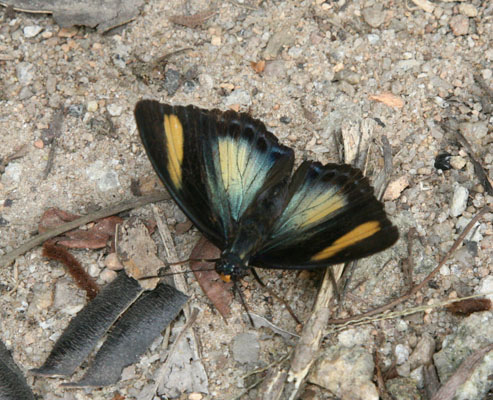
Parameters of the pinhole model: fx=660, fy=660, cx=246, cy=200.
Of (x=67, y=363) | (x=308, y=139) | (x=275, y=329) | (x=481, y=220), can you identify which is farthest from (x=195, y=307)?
(x=481, y=220)

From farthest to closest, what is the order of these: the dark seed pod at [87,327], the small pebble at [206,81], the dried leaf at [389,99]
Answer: the small pebble at [206,81], the dried leaf at [389,99], the dark seed pod at [87,327]

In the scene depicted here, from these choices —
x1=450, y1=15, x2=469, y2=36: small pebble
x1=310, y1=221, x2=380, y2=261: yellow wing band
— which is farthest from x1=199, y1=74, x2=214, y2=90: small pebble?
x1=450, y1=15, x2=469, y2=36: small pebble

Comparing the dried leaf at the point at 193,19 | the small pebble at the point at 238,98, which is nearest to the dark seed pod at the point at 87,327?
the small pebble at the point at 238,98

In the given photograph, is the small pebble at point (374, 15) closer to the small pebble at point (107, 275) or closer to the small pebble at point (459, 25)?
the small pebble at point (459, 25)

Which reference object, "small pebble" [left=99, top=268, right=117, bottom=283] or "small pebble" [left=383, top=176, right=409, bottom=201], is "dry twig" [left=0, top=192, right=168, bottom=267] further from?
"small pebble" [left=383, top=176, right=409, bottom=201]

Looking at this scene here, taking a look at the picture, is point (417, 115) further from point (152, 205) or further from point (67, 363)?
point (67, 363)

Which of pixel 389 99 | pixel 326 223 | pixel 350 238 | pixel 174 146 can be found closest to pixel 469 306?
pixel 350 238
